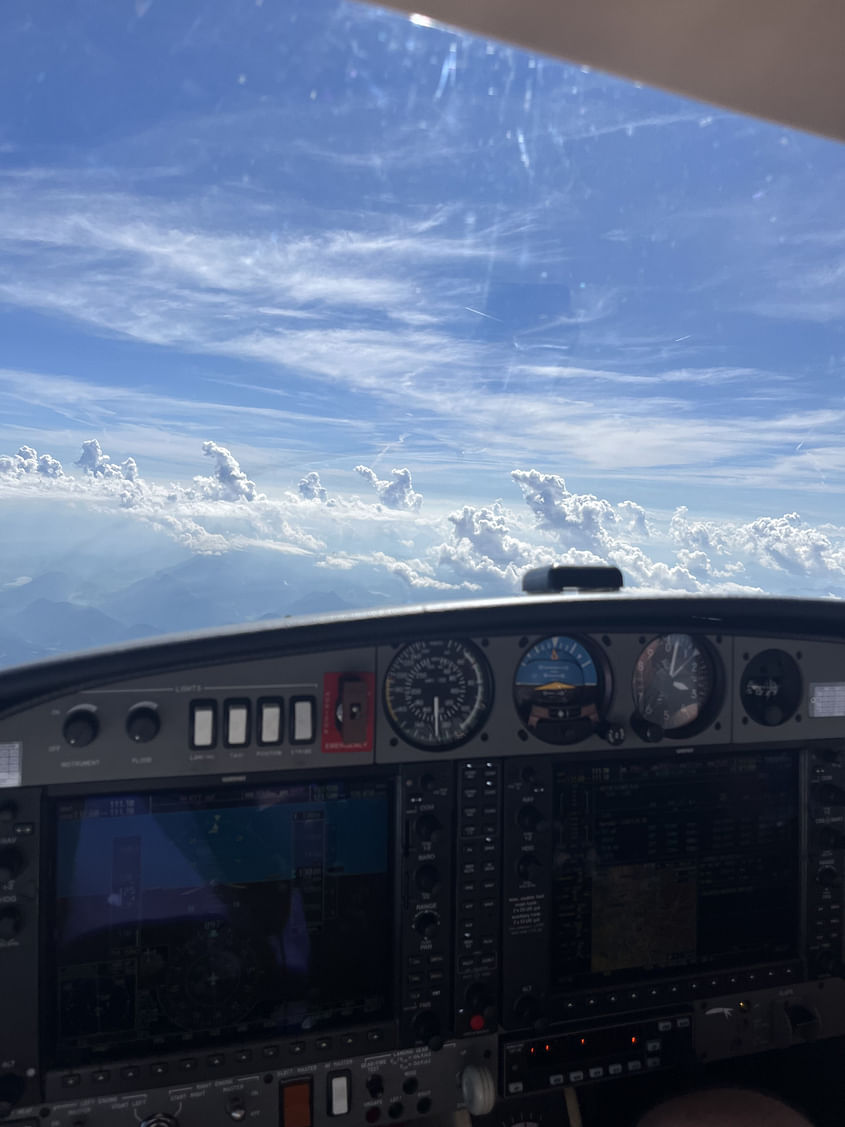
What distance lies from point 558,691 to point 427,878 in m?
0.48

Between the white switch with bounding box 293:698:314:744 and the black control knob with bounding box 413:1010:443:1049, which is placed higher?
the white switch with bounding box 293:698:314:744

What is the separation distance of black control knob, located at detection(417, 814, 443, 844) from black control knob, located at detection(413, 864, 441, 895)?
0.05 meters

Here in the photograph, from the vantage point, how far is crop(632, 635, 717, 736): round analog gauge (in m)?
2.15

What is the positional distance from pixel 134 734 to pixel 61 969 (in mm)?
469

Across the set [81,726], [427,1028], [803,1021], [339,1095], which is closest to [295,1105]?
[339,1095]

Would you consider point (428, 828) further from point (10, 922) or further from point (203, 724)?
point (10, 922)

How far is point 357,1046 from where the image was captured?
1.96 m

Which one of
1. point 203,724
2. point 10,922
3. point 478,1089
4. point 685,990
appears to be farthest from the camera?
point 685,990

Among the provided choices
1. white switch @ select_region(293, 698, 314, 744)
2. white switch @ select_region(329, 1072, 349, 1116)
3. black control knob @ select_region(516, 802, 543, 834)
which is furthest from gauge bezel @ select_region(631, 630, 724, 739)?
white switch @ select_region(329, 1072, 349, 1116)

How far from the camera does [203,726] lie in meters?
1.84

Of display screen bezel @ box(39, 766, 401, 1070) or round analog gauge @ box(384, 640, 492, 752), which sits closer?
display screen bezel @ box(39, 766, 401, 1070)

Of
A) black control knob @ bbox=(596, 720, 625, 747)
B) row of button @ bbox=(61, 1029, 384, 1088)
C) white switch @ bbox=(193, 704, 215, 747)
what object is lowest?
row of button @ bbox=(61, 1029, 384, 1088)

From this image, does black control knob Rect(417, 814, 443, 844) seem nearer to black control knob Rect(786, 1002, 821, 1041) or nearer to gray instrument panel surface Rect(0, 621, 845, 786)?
gray instrument panel surface Rect(0, 621, 845, 786)

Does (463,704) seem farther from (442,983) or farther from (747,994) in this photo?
(747,994)
